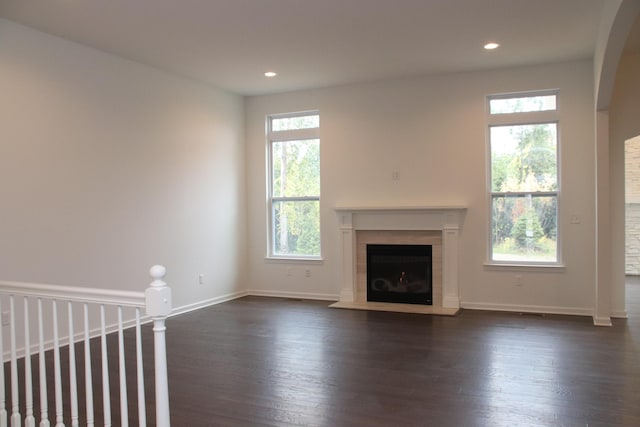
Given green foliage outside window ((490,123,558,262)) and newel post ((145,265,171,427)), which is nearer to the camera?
newel post ((145,265,171,427))

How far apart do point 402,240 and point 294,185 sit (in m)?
1.80

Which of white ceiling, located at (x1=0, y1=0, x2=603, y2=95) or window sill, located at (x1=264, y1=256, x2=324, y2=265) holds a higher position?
white ceiling, located at (x1=0, y1=0, x2=603, y2=95)

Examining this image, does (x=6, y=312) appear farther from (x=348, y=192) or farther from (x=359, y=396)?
(x=348, y=192)

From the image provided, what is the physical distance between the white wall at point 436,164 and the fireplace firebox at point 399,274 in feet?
1.51

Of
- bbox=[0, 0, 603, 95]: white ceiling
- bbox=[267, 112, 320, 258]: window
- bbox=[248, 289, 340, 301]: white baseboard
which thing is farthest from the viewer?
bbox=[267, 112, 320, 258]: window

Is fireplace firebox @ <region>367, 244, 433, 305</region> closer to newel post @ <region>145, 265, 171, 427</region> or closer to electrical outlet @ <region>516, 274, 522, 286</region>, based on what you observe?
electrical outlet @ <region>516, 274, 522, 286</region>

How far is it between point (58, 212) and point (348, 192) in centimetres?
357

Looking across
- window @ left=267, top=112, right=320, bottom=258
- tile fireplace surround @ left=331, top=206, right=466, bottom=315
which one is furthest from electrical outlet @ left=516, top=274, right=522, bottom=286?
window @ left=267, top=112, right=320, bottom=258

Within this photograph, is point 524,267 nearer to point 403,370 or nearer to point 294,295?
point 403,370

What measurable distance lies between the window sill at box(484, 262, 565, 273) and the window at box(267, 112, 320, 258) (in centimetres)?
235

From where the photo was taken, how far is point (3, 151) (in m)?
4.26

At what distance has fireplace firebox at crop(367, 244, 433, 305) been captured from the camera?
6.39m

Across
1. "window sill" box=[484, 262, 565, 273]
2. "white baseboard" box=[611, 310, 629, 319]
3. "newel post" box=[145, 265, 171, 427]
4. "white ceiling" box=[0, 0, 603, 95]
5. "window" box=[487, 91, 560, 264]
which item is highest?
"white ceiling" box=[0, 0, 603, 95]

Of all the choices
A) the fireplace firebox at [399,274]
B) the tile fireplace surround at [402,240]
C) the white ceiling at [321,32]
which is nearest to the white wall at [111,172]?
the white ceiling at [321,32]
